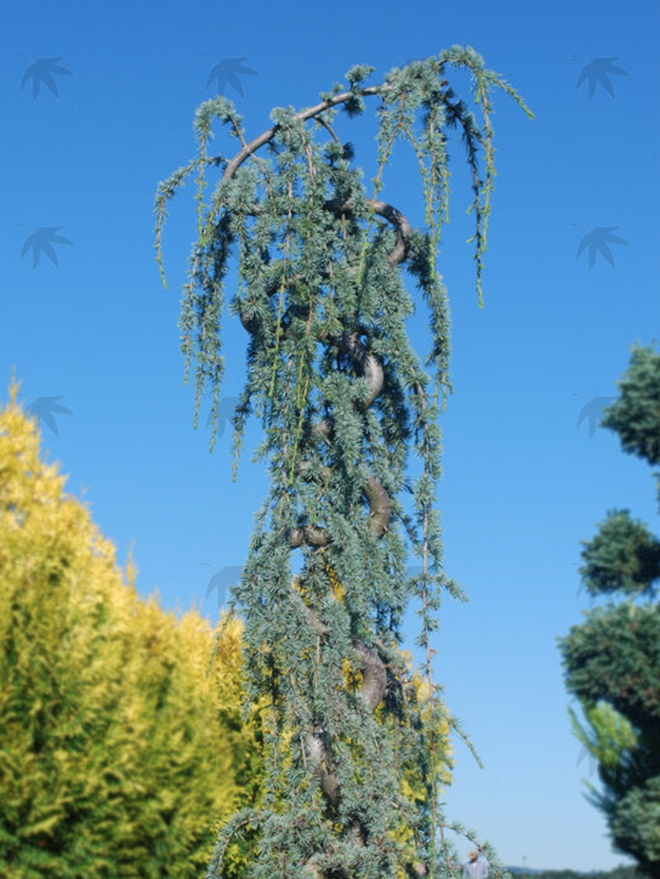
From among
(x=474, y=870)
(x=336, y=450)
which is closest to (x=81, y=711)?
(x=336, y=450)

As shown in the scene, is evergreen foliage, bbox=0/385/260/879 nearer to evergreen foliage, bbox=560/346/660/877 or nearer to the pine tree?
the pine tree

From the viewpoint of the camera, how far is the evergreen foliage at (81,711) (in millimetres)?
5266

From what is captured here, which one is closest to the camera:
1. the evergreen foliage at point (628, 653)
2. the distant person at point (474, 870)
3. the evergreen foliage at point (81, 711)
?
the evergreen foliage at point (81, 711)

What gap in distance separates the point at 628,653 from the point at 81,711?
341cm

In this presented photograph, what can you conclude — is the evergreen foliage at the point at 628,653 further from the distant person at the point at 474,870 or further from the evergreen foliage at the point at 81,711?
the distant person at the point at 474,870

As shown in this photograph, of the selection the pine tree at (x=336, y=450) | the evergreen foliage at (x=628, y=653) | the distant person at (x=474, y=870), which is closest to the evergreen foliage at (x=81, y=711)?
the pine tree at (x=336, y=450)

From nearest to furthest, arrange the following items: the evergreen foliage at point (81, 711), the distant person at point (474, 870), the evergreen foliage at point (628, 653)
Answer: the evergreen foliage at point (81, 711), the evergreen foliage at point (628, 653), the distant person at point (474, 870)

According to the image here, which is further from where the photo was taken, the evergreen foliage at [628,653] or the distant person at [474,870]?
the distant person at [474,870]

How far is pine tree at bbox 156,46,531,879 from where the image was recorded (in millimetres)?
6449

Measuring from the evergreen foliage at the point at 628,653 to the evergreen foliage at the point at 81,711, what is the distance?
8.87 ft

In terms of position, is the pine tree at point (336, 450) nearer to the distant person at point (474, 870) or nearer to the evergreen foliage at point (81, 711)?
the evergreen foliage at point (81, 711)

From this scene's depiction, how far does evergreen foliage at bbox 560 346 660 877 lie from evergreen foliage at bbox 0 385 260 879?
2.70 m

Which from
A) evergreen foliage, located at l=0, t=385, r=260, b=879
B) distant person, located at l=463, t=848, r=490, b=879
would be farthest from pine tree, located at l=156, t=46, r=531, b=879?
distant person, located at l=463, t=848, r=490, b=879

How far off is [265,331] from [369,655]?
2452mm
